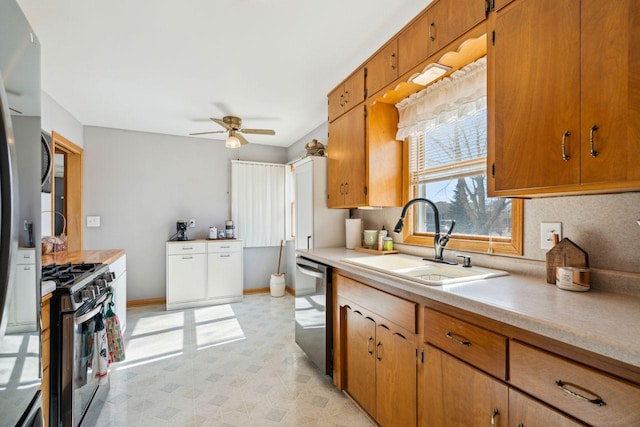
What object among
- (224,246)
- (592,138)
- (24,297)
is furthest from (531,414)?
(224,246)

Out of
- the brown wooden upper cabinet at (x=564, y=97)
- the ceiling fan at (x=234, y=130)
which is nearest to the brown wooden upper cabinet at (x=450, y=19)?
the brown wooden upper cabinet at (x=564, y=97)

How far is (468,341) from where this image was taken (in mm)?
1158

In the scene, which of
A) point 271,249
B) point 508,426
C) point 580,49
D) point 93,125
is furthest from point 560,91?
point 93,125

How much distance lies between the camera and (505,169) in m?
1.28

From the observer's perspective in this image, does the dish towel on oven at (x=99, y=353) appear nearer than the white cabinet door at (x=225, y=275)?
Yes

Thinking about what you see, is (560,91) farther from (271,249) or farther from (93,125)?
(93,125)

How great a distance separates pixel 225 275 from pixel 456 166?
3390mm

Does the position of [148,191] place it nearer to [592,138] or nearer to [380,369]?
[380,369]

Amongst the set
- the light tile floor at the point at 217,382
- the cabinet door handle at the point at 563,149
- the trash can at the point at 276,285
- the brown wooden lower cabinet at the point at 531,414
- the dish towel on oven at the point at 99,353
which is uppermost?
the cabinet door handle at the point at 563,149

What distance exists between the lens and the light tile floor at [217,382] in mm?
1885

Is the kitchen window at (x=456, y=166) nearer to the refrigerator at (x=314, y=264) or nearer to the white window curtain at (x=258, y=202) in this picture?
the refrigerator at (x=314, y=264)

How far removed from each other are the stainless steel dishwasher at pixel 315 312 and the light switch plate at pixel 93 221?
3.06 metres

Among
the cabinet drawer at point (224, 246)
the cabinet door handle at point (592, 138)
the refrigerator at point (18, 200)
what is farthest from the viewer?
the cabinet drawer at point (224, 246)

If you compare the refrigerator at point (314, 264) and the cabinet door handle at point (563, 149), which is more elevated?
the cabinet door handle at point (563, 149)
